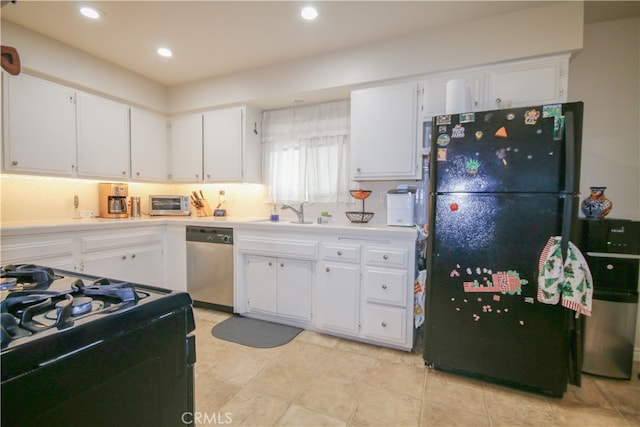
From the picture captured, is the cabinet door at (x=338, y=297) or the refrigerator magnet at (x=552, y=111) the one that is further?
the cabinet door at (x=338, y=297)

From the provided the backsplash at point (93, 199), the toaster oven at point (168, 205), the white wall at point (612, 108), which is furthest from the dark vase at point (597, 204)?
the toaster oven at point (168, 205)

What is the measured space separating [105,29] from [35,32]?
2.01 ft

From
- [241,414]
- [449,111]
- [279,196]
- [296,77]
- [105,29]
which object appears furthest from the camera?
[279,196]

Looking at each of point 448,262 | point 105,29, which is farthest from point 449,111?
point 105,29

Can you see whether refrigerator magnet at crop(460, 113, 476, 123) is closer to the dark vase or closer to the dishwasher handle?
the dark vase

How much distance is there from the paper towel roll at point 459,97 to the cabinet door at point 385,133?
1.17ft

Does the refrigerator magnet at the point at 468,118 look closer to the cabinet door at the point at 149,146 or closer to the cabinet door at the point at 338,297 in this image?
the cabinet door at the point at 338,297

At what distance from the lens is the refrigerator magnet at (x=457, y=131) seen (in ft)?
6.06

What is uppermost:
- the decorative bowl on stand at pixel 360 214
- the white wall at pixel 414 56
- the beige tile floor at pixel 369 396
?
the white wall at pixel 414 56

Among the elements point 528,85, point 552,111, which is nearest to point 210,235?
point 552,111

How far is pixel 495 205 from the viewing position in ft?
5.85

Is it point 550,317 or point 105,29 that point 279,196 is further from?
point 550,317

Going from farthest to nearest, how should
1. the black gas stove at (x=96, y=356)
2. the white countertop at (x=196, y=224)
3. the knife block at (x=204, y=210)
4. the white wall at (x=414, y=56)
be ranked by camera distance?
the knife block at (x=204, y=210), the white countertop at (x=196, y=224), the white wall at (x=414, y=56), the black gas stove at (x=96, y=356)

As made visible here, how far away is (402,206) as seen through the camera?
243 cm
